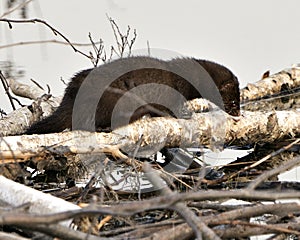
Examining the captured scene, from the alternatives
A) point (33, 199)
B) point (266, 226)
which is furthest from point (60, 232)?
point (266, 226)

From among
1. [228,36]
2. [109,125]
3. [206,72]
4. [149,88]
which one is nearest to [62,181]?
[109,125]

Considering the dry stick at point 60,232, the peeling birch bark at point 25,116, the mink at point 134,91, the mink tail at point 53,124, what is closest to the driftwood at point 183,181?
the dry stick at point 60,232

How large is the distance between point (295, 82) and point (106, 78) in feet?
8.11

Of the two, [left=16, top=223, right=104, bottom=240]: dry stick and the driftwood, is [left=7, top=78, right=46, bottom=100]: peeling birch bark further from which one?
[left=16, top=223, right=104, bottom=240]: dry stick

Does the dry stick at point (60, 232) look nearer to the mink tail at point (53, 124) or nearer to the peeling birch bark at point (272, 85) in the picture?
the mink tail at point (53, 124)

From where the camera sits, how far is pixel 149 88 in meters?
5.71

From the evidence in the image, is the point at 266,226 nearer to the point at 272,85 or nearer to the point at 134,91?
the point at 134,91

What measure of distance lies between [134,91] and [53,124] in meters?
0.86

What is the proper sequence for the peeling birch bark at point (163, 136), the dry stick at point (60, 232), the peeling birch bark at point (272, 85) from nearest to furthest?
the dry stick at point (60, 232)
the peeling birch bark at point (163, 136)
the peeling birch bark at point (272, 85)

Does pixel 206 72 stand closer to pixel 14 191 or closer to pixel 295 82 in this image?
pixel 295 82

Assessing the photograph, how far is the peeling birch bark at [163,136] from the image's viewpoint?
392 centimetres

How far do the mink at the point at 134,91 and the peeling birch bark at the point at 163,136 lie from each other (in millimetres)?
219

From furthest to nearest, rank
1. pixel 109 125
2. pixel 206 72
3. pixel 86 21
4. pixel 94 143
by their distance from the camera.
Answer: pixel 86 21 → pixel 206 72 → pixel 109 125 → pixel 94 143

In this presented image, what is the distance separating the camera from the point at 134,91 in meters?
5.59
